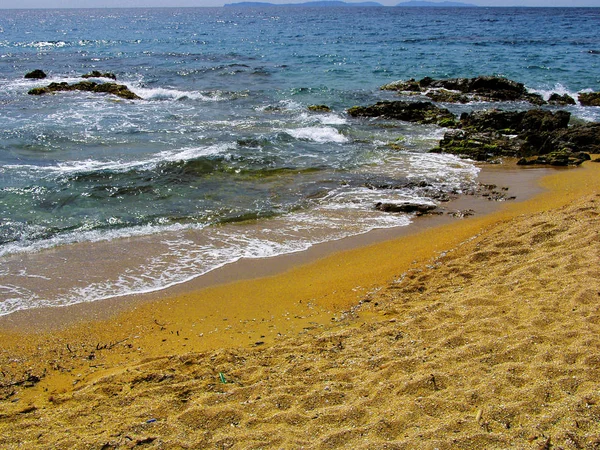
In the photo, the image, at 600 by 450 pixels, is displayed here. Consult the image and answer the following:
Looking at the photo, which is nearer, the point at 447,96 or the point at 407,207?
the point at 407,207

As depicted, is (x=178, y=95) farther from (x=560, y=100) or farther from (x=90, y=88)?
(x=560, y=100)

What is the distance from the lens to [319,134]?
61.2ft

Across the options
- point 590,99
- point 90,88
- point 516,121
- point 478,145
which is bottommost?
point 478,145

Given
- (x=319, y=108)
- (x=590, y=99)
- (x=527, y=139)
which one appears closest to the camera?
(x=527, y=139)

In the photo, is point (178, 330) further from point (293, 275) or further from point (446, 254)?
point (446, 254)

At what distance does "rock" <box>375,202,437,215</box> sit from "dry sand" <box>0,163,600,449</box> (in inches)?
101

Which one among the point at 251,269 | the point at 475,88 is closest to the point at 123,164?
the point at 251,269

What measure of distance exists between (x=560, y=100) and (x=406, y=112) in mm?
9016

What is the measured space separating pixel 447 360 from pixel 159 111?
21.2 m

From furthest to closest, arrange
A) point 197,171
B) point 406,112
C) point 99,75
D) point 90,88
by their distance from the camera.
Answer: point 99,75 < point 90,88 < point 406,112 < point 197,171

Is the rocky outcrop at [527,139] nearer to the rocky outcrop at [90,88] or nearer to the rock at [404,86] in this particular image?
the rock at [404,86]

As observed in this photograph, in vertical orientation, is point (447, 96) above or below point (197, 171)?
above

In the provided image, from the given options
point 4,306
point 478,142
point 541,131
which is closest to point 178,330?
point 4,306

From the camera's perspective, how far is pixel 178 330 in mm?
6922
